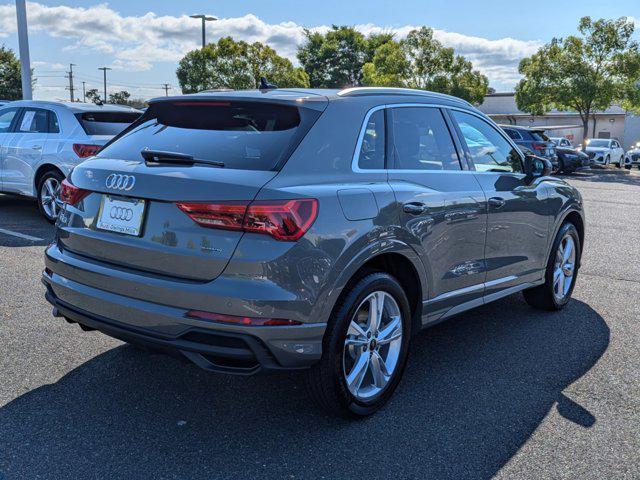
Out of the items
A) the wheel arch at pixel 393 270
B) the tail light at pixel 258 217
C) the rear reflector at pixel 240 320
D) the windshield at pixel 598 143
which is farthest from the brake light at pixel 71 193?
the windshield at pixel 598 143

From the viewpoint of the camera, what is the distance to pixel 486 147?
15.5ft

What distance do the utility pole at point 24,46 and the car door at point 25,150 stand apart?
7.63 metres

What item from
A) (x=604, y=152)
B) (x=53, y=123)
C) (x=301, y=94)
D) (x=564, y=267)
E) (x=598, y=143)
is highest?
(x=301, y=94)

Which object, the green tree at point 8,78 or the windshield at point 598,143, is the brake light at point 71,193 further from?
the green tree at point 8,78

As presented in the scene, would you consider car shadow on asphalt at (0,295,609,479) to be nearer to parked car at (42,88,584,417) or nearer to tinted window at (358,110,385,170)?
parked car at (42,88,584,417)

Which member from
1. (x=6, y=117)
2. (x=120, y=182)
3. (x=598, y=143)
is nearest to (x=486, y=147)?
(x=120, y=182)

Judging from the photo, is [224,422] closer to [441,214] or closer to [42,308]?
[441,214]

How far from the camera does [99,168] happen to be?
3395 mm

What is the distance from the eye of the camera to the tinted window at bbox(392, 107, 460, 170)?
3.80m

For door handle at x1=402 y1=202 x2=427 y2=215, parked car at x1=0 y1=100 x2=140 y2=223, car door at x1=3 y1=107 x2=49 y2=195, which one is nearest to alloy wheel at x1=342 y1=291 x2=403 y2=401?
door handle at x1=402 y1=202 x2=427 y2=215

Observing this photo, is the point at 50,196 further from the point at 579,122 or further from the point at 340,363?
the point at 579,122

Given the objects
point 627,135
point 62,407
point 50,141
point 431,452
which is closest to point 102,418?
point 62,407

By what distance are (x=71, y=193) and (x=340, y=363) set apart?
1.74 metres

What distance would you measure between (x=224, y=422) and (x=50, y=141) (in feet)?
22.1
